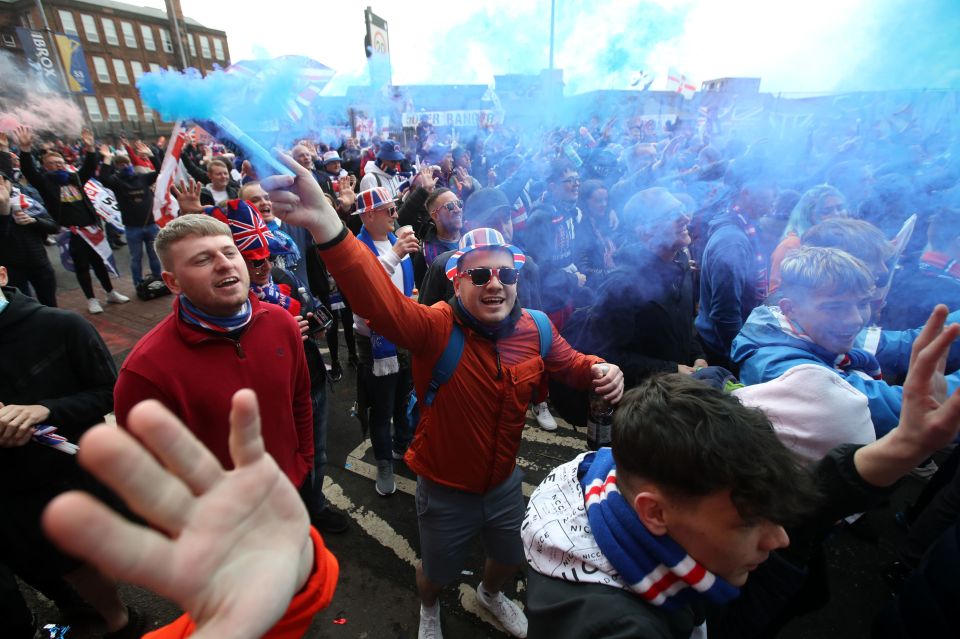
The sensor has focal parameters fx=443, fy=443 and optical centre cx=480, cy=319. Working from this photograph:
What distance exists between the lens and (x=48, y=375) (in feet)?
7.09

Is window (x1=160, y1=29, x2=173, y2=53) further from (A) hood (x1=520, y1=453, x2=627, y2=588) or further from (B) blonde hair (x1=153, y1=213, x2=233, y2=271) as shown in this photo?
(A) hood (x1=520, y1=453, x2=627, y2=588)

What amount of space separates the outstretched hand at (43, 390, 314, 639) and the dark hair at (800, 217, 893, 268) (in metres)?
3.11

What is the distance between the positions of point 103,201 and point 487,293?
8.19m

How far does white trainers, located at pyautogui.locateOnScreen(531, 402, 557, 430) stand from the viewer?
4.50 meters

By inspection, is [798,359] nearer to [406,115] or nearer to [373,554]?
[373,554]

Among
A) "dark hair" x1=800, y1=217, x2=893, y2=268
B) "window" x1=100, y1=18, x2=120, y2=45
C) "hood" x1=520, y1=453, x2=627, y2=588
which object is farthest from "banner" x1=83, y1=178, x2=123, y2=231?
"window" x1=100, y1=18, x2=120, y2=45

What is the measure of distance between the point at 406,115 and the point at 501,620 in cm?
1121

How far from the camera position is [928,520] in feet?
8.37

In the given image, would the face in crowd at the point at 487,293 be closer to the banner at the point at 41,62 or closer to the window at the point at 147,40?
the banner at the point at 41,62

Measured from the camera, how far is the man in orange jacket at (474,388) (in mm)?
2098

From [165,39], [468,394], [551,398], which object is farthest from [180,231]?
[165,39]

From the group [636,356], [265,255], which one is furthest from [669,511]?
[265,255]

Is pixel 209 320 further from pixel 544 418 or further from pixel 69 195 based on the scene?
pixel 69 195

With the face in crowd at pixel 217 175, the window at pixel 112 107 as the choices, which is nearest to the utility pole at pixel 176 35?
the face in crowd at pixel 217 175
